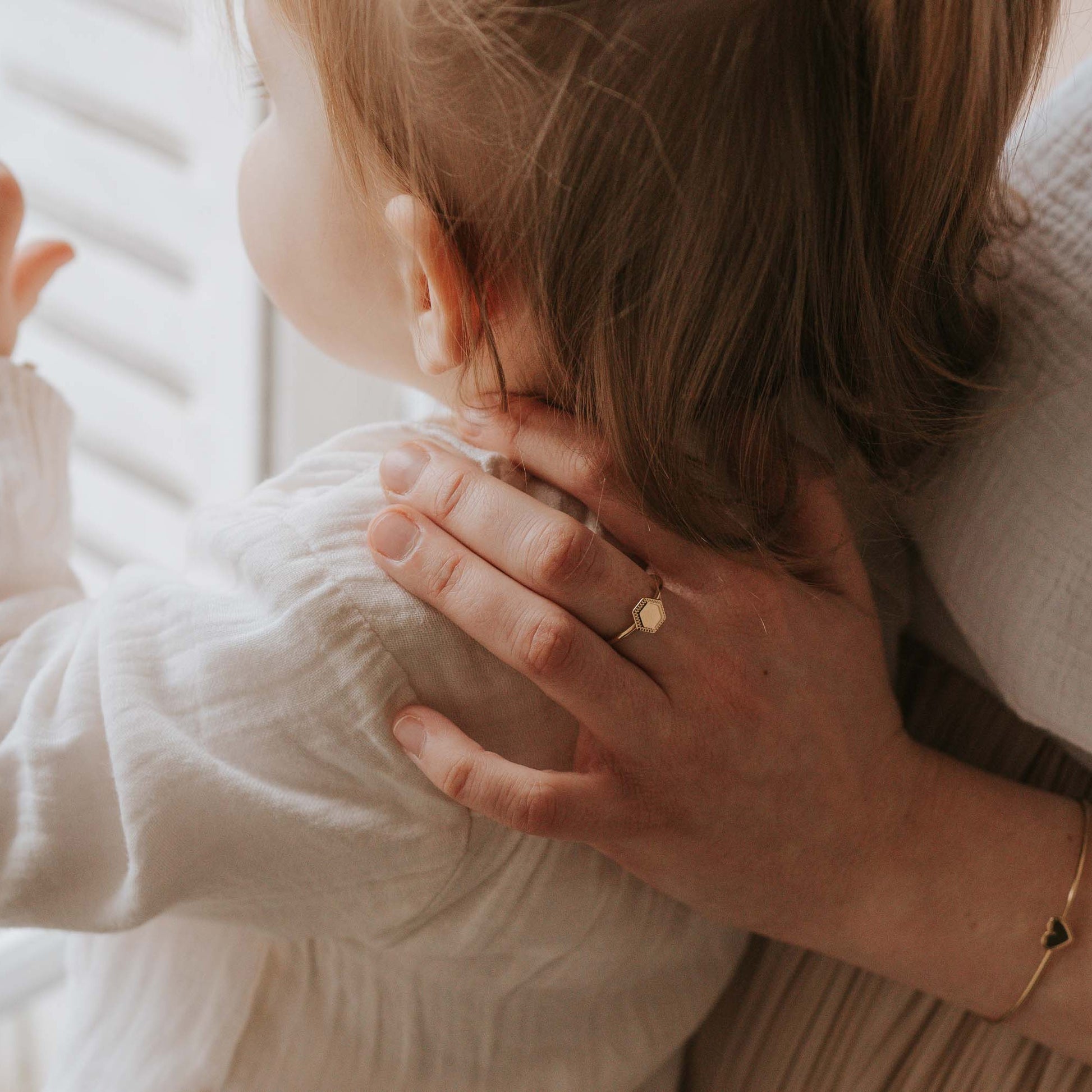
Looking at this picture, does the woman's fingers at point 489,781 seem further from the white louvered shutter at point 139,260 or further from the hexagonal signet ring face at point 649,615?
the white louvered shutter at point 139,260

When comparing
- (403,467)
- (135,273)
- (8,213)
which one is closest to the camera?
(403,467)

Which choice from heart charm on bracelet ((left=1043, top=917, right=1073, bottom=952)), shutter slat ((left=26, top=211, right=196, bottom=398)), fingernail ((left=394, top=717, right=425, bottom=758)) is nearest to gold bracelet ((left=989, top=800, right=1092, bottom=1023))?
heart charm on bracelet ((left=1043, top=917, right=1073, bottom=952))

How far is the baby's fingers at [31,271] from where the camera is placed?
A: 78 centimetres

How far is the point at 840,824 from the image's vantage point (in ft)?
2.25

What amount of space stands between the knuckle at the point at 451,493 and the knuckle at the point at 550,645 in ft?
0.26

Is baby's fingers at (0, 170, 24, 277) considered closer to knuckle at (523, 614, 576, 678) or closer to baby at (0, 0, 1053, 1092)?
baby at (0, 0, 1053, 1092)

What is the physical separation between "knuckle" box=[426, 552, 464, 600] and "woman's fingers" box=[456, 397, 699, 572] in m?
0.08

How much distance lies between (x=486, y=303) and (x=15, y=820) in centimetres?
Result: 37

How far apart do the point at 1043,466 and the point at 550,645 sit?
0.29 meters

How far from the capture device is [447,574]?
584mm

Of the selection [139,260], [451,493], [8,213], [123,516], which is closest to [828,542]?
[451,493]

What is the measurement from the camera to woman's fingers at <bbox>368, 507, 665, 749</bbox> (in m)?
0.57

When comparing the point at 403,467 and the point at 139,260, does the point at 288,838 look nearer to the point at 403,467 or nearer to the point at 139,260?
the point at 403,467

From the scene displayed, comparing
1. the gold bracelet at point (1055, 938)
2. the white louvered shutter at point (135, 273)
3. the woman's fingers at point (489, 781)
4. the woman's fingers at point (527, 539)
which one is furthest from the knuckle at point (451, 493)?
the white louvered shutter at point (135, 273)
